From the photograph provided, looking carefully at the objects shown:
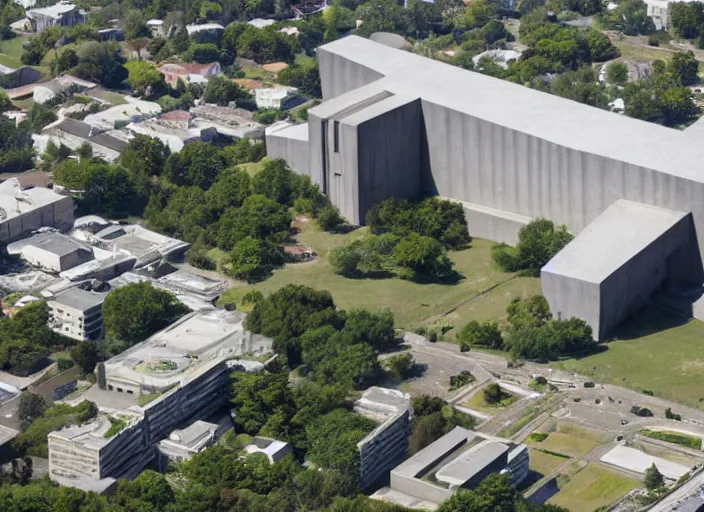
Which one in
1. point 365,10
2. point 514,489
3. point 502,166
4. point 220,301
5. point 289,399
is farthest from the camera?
point 365,10

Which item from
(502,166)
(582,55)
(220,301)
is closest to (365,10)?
(582,55)

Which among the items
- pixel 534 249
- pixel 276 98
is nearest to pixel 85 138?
pixel 276 98

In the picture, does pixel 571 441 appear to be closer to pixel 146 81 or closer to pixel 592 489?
pixel 592 489

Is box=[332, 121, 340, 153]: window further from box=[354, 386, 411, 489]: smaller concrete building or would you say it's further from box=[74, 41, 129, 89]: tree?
box=[74, 41, 129, 89]: tree

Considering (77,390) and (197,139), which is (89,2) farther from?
(77,390)

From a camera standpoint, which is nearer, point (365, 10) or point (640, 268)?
point (640, 268)

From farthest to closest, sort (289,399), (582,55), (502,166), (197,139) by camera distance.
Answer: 1. (582,55)
2. (197,139)
3. (502,166)
4. (289,399)
